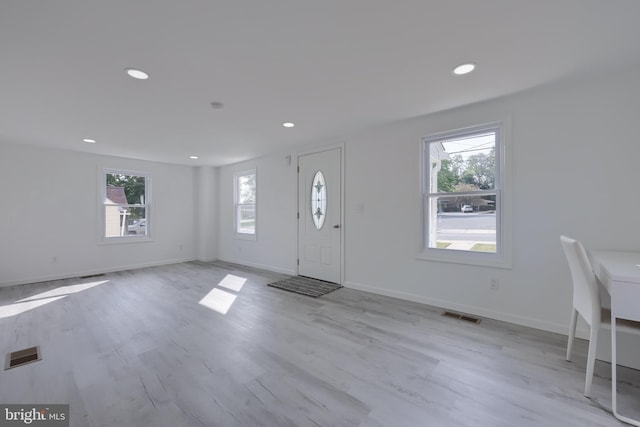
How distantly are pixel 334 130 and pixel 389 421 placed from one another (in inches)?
134

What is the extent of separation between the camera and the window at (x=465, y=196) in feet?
9.84

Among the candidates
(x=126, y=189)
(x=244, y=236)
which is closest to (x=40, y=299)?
(x=126, y=189)

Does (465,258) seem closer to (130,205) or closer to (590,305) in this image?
(590,305)

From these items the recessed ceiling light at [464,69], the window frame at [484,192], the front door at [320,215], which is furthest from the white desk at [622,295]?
the front door at [320,215]

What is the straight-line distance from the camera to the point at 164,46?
1.93 metres

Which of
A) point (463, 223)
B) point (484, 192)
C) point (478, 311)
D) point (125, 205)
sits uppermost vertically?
point (484, 192)

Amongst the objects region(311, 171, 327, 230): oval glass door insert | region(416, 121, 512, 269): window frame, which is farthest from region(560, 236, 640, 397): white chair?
region(311, 171, 327, 230): oval glass door insert

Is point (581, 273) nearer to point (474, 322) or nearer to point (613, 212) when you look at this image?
point (613, 212)

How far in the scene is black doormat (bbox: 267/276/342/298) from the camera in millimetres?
3975

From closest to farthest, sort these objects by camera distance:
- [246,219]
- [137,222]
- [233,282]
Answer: [233,282] → [137,222] → [246,219]

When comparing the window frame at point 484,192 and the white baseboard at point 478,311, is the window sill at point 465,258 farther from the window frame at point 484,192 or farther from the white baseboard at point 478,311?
the white baseboard at point 478,311

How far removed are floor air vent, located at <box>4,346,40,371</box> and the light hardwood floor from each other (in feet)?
0.24

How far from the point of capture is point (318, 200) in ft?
15.4

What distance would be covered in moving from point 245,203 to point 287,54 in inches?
177
